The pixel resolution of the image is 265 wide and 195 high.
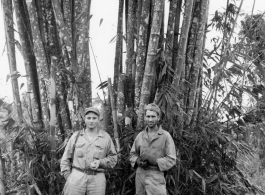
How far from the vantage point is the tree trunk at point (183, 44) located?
4.38 metres

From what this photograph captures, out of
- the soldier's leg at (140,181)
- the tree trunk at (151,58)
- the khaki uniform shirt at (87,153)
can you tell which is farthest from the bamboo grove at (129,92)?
the khaki uniform shirt at (87,153)

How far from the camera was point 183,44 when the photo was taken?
14.6 ft

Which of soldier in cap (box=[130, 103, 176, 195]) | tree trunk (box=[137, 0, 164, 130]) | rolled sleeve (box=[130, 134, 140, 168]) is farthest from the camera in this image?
tree trunk (box=[137, 0, 164, 130])

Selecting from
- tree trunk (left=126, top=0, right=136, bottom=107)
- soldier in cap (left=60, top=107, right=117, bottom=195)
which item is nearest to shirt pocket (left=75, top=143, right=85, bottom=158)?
soldier in cap (left=60, top=107, right=117, bottom=195)

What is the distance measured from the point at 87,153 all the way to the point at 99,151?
11 centimetres

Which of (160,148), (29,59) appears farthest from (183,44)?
(29,59)

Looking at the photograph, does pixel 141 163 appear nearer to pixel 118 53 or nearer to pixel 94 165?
pixel 94 165

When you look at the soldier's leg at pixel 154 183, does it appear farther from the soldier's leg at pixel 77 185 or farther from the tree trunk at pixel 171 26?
the tree trunk at pixel 171 26

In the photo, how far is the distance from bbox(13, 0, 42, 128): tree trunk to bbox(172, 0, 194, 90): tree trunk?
70.4 inches

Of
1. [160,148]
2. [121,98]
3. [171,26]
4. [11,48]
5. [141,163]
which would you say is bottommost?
[141,163]

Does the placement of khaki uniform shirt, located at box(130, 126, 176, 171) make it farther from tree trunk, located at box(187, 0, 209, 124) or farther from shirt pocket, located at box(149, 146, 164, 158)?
tree trunk, located at box(187, 0, 209, 124)

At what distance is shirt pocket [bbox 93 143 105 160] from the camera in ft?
11.1

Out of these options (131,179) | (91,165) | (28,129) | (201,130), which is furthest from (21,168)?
(201,130)

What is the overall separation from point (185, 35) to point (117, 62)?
101 cm
